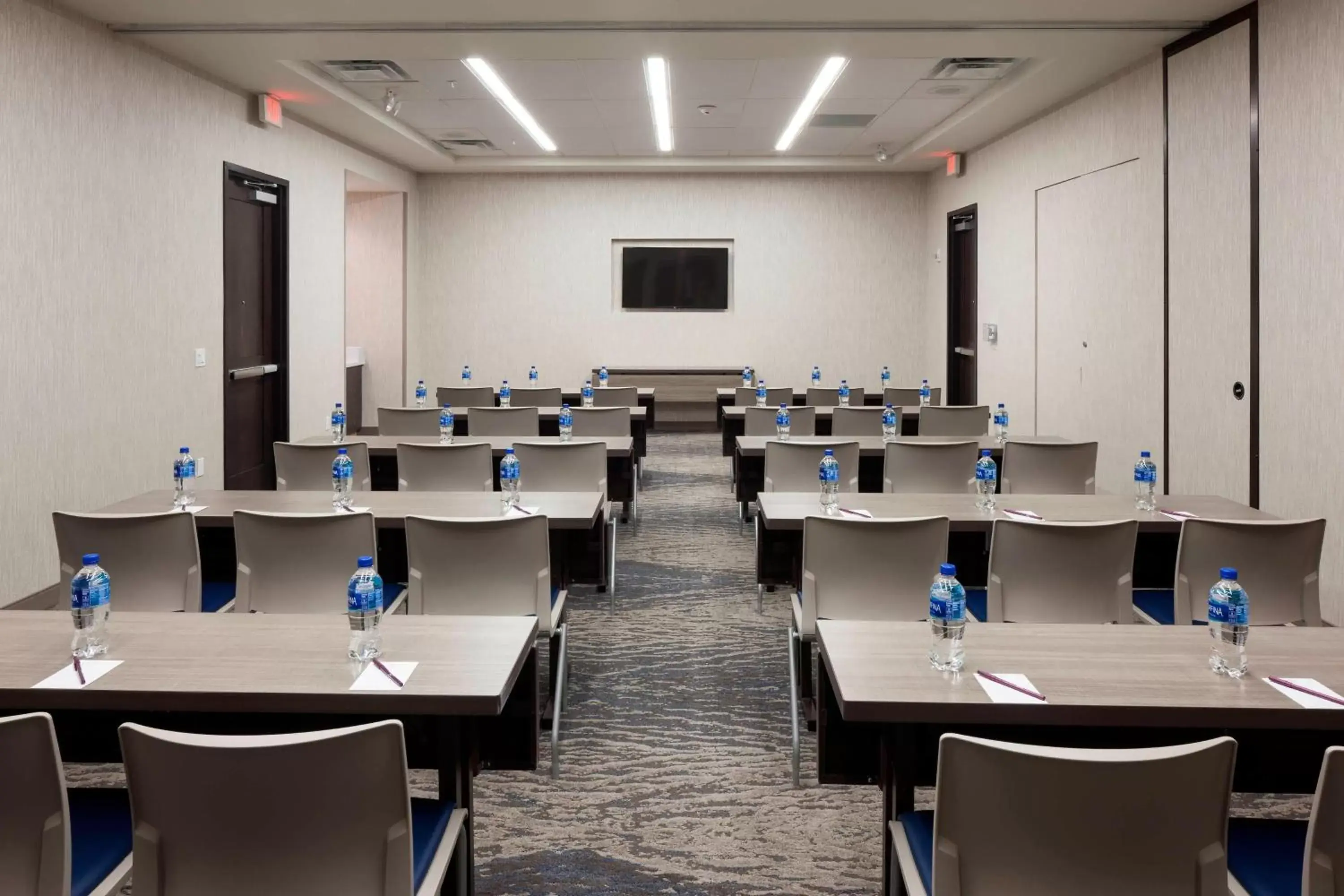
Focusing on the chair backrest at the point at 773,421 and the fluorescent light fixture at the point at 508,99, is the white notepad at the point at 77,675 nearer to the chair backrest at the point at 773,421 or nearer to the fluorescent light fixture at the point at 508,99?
the chair backrest at the point at 773,421

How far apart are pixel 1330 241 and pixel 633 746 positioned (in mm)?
3970

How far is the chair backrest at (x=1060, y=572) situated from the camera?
124 inches

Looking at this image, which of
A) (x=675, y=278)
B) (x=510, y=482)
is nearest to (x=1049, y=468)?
(x=510, y=482)

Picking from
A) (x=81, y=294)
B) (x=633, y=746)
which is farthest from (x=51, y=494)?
(x=633, y=746)

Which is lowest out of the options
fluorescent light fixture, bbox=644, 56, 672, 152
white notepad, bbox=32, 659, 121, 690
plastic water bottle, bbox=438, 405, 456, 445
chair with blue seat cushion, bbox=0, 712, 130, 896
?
chair with blue seat cushion, bbox=0, 712, 130, 896

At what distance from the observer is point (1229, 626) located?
206 cm

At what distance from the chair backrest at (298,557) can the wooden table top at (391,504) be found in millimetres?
301

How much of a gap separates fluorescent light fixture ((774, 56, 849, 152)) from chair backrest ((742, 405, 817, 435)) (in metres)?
2.31

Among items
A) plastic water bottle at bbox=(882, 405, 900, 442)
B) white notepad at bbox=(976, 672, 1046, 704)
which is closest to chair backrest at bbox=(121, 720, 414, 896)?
white notepad at bbox=(976, 672, 1046, 704)

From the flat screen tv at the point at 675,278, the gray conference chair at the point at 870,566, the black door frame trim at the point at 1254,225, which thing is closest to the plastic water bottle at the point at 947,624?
the gray conference chair at the point at 870,566

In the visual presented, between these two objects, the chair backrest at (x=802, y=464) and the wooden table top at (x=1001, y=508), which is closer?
the wooden table top at (x=1001, y=508)

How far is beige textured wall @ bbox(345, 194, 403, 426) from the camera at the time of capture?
40.4ft

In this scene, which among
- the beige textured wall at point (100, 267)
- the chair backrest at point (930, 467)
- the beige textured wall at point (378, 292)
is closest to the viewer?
the chair backrest at point (930, 467)

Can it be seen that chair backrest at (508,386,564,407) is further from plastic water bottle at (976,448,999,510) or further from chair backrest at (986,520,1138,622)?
chair backrest at (986,520,1138,622)
